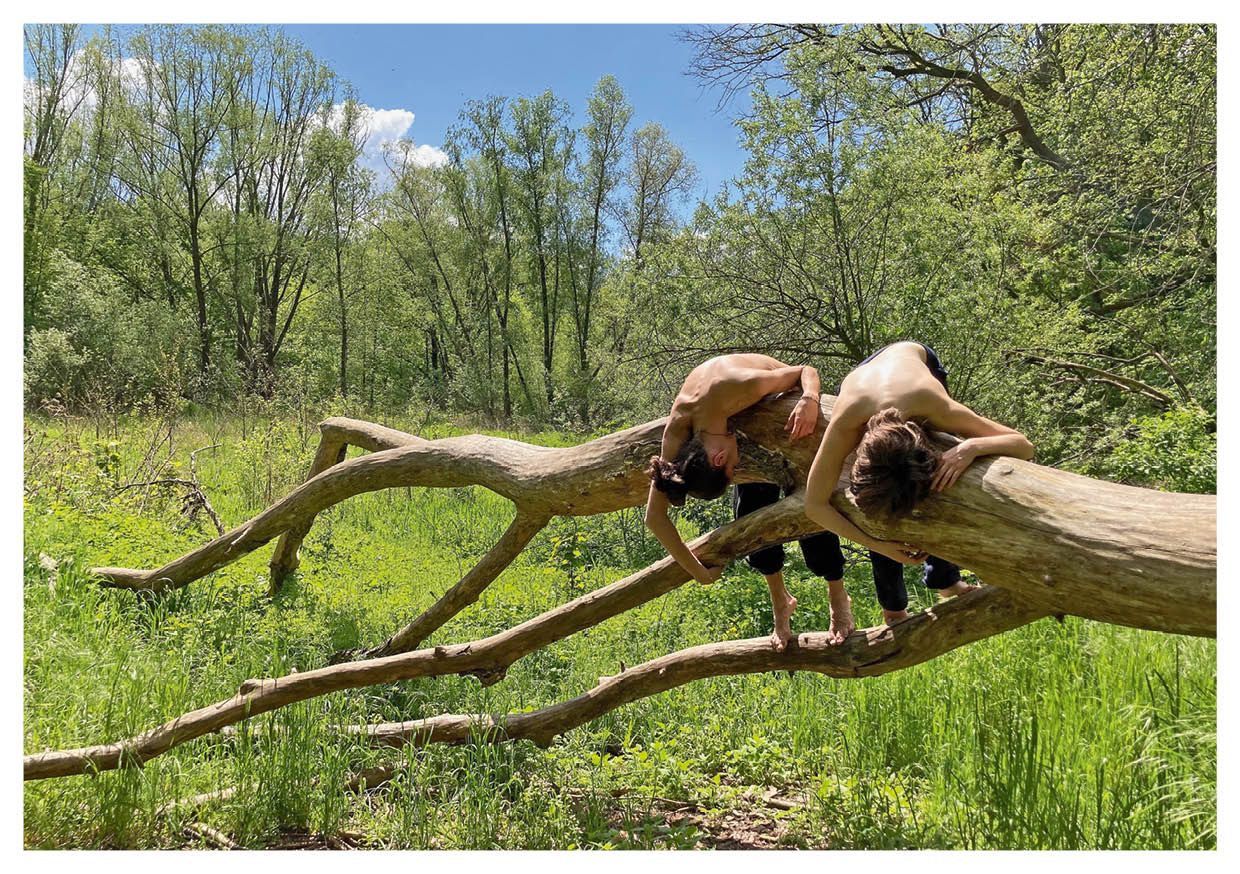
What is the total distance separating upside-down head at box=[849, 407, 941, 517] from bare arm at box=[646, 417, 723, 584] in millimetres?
931

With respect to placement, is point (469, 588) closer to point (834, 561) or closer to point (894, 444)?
point (834, 561)

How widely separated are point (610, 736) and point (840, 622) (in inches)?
80.8

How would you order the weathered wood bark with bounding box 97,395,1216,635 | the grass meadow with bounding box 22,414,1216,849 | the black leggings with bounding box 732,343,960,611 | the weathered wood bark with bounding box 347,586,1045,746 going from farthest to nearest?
1. the grass meadow with bounding box 22,414,1216,849
2. the black leggings with bounding box 732,343,960,611
3. the weathered wood bark with bounding box 347,586,1045,746
4. the weathered wood bark with bounding box 97,395,1216,635

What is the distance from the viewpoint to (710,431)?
3.06 metres

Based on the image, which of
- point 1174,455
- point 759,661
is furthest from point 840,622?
point 1174,455

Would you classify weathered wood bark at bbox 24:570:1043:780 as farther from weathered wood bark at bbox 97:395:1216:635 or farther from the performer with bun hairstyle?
weathered wood bark at bbox 97:395:1216:635

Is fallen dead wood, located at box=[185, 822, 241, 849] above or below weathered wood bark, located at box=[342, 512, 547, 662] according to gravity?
below

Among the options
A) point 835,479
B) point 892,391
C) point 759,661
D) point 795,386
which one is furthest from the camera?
point 759,661

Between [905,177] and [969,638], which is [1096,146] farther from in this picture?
[969,638]

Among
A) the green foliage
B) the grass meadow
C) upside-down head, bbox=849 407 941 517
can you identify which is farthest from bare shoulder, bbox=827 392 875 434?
the green foliage

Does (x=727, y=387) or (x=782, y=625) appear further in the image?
(x=782, y=625)

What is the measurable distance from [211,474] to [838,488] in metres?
9.80

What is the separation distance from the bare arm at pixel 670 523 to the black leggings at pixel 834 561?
385mm

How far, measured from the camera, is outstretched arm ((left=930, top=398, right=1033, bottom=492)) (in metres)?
2.30
